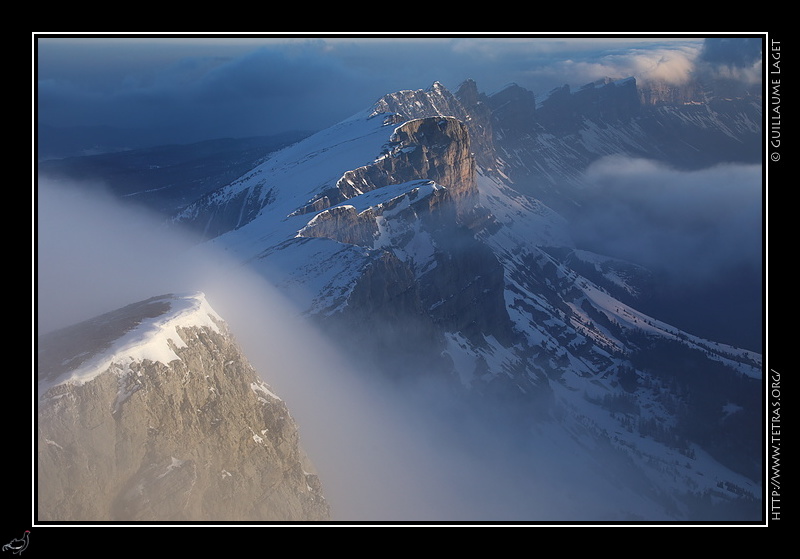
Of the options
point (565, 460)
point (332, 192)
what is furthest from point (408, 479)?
point (332, 192)

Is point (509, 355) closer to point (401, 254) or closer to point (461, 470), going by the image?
point (401, 254)

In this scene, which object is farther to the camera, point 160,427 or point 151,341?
point 160,427

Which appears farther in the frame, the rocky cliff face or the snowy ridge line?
the snowy ridge line

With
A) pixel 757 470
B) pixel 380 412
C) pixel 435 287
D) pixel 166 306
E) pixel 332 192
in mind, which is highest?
pixel 332 192

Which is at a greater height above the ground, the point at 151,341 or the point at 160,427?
the point at 151,341
